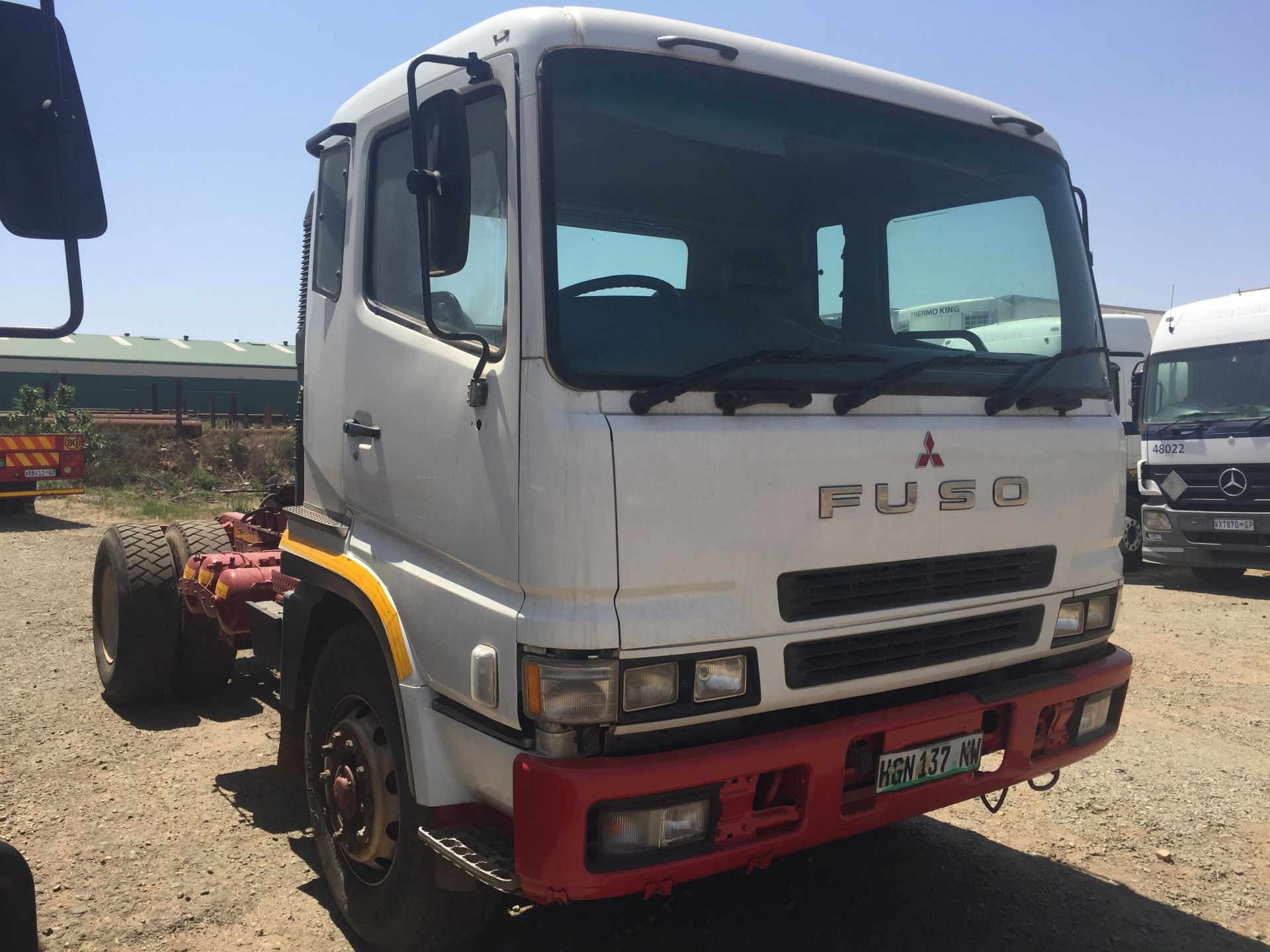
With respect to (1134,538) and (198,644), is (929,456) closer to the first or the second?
(198,644)

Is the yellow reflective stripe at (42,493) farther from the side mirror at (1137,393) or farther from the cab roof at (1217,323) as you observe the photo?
the cab roof at (1217,323)

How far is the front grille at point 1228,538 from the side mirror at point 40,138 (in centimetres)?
1062

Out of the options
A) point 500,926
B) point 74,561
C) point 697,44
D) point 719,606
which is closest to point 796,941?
point 500,926

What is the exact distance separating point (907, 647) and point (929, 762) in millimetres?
344

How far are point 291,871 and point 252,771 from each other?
1.18m

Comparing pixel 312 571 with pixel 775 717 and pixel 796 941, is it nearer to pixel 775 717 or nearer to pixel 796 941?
pixel 775 717

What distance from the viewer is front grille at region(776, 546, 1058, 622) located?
108 inches

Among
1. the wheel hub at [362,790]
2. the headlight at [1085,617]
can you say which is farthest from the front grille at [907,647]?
the wheel hub at [362,790]

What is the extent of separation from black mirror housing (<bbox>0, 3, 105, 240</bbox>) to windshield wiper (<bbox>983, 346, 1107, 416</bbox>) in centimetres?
245

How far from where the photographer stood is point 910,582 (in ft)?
9.67

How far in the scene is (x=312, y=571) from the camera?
360 cm

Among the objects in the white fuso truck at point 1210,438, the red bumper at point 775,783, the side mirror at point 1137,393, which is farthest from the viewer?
the side mirror at point 1137,393

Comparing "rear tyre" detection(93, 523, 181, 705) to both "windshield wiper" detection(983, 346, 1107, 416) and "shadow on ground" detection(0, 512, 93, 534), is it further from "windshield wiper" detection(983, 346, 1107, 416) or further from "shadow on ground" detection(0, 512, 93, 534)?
"shadow on ground" detection(0, 512, 93, 534)

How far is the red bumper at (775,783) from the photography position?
2.41 m
